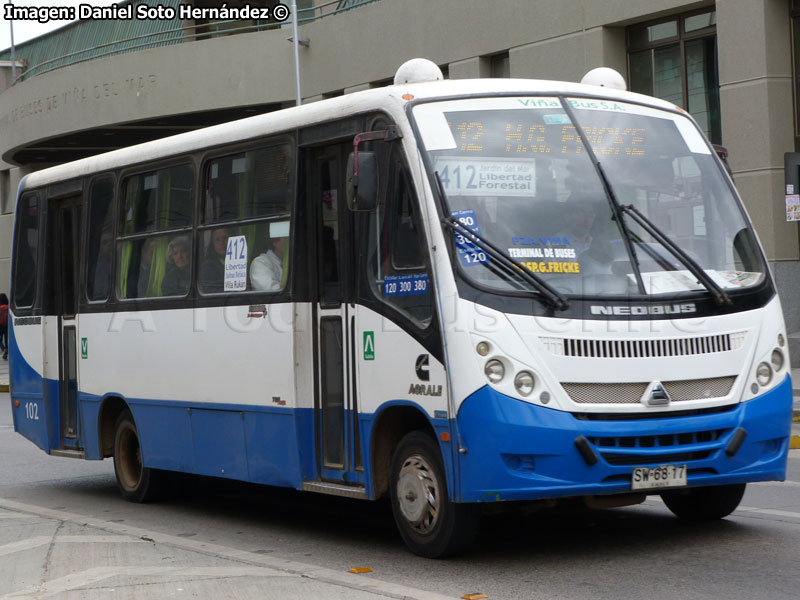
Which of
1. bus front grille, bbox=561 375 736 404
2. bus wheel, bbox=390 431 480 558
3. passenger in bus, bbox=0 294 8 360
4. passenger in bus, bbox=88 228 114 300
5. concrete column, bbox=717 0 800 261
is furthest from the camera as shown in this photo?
passenger in bus, bbox=0 294 8 360

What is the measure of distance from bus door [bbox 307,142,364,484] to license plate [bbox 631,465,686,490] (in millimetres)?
1827

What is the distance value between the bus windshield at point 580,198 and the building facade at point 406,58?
44.5 ft

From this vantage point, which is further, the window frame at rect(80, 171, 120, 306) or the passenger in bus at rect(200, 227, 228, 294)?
the window frame at rect(80, 171, 120, 306)

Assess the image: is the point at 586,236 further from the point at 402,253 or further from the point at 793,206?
the point at 793,206

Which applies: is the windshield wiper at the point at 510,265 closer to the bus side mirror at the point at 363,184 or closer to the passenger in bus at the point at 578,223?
the passenger in bus at the point at 578,223

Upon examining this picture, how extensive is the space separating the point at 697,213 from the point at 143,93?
28822 millimetres

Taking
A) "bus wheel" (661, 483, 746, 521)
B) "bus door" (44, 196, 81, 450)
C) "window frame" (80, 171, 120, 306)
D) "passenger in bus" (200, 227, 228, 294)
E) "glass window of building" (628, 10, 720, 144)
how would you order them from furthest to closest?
"glass window of building" (628, 10, 720, 144)
"bus door" (44, 196, 81, 450)
"window frame" (80, 171, 120, 306)
"passenger in bus" (200, 227, 228, 294)
"bus wheel" (661, 483, 746, 521)

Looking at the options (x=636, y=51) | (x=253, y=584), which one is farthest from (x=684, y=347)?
(x=636, y=51)

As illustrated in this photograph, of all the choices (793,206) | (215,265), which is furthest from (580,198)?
(793,206)

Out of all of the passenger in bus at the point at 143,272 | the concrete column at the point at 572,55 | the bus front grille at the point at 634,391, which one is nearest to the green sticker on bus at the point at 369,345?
the bus front grille at the point at 634,391

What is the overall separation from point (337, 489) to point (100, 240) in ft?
14.5

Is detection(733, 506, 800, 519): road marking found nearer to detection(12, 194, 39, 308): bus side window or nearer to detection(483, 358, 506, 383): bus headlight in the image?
detection(483, 358, 506, 383): bus headlight

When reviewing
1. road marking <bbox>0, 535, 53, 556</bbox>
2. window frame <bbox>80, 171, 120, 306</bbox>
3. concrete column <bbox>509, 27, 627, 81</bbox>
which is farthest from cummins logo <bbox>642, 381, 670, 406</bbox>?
concrete column <bbox>509, 27, 627, 81</bbox>

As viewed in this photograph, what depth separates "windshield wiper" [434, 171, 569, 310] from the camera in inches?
289
